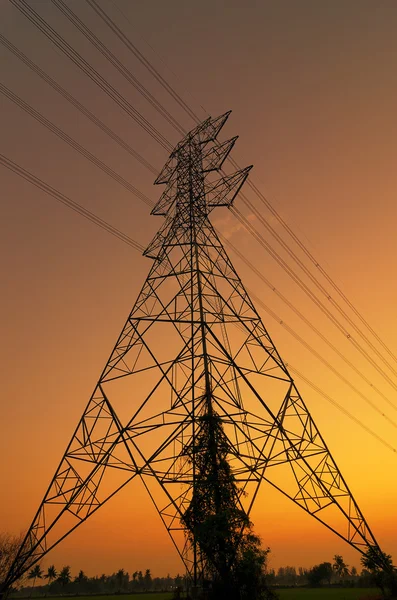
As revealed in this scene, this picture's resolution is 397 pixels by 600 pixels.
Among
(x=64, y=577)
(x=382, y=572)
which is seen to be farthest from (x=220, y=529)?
(x=64, y=577)

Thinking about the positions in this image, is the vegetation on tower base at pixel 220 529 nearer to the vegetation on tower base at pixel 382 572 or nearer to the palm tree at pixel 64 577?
the vegetation on tower base at pixel 382 572

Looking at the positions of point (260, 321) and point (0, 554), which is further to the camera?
point (0, 554)

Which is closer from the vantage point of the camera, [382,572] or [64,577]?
[382,572]

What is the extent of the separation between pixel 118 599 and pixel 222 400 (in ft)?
159

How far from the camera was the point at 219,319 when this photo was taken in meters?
19.9

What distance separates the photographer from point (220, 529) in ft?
49.9

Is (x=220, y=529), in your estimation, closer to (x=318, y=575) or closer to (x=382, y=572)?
(x=382, y=572)

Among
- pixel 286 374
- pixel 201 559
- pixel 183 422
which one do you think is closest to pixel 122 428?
pixel 183 422

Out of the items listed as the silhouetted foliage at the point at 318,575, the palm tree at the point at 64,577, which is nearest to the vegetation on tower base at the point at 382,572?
the silhouetted foliage at the point at 318,575

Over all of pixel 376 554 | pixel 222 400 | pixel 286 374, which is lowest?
pixel 376 554

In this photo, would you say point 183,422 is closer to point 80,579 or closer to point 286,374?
point 286,374

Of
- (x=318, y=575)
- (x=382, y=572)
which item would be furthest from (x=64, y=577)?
(x=382, y=572)

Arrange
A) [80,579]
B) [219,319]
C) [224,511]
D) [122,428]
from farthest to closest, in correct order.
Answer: [80,579], [219,319], [122,428], [224,511]

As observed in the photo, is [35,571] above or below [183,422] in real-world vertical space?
above
